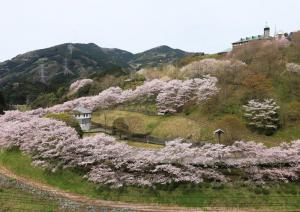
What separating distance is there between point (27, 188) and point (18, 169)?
18.0 feet

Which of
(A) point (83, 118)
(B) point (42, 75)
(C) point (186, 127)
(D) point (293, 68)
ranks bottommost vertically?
(C) point (186, 127)

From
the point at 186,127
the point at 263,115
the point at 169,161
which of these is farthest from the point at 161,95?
the point at 169,161

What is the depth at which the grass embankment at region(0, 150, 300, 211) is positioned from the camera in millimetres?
31859

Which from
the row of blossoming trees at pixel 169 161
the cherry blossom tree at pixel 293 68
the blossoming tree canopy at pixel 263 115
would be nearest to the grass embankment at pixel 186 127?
the blossoming tree canopy at pixel 263 115

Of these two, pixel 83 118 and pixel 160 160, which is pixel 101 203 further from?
pixel 83 118

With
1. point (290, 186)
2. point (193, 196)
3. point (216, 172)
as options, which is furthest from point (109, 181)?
point (290, 186)

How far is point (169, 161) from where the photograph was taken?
35500 mm

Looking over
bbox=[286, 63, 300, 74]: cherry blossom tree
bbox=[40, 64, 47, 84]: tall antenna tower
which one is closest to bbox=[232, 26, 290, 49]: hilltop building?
bbox=[286, 63, 300, 74]: cherry blossom tree

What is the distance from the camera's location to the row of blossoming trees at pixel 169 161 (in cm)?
3422

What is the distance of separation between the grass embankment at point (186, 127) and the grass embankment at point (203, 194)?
9.56 meters

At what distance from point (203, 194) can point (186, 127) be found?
17.0 meters

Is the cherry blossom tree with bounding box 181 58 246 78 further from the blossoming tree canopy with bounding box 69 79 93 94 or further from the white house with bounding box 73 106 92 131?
the blossoming tree canopy with bounding box 69 79 93 94

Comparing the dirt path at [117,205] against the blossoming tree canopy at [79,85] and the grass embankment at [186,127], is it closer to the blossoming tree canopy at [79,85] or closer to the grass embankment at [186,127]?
the grass embankment at [186,127]

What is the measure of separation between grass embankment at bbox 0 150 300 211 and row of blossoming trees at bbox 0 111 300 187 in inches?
29.1
